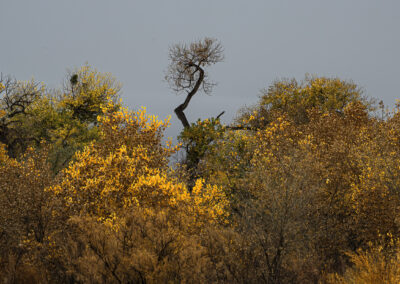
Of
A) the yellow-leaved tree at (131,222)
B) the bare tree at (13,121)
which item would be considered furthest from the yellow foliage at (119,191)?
the bare tree at (13,121)

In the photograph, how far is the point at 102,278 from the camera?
1097 centimetres

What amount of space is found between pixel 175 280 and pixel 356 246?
833 centimetres

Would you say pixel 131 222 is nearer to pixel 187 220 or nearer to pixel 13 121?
pixel 187 220

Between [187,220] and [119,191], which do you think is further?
[119,191]

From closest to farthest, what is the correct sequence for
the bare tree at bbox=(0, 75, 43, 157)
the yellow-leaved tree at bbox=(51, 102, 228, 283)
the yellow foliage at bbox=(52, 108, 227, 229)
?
the yellow-leaved tree at bbox=(51, 102, 228, 283) < the yellow foliage at bbox=(52, 108, 227, 229) < the bare tree at bbox=(0, 75, 43, 157)

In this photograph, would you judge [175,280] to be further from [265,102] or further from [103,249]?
[265,102]

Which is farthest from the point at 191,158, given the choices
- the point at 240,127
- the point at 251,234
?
the point at 251,234

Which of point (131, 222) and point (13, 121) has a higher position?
point (13, 121)

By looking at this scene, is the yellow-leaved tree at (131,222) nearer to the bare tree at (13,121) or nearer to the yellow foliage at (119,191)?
the yellow foliage at (119,191)

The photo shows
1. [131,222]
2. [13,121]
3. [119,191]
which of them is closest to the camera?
[131,222]

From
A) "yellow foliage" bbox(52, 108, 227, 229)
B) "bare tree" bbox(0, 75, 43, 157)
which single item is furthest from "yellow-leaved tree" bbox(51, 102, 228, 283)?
"bare tree" bbox(0, 75, 43, 157)

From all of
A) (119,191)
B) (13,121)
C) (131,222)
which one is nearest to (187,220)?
(131,222)

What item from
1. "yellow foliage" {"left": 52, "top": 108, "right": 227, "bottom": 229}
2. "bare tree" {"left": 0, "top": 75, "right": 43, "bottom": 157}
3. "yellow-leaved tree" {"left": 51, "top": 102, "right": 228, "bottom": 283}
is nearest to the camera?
"yellow-leaved tree" {"left": 51, "top": 102, "right": 228, "bottom": 283}

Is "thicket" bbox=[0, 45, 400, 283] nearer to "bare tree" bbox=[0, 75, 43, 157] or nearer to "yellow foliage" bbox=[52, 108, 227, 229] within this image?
"yellow foliage" bbox=[52, 108, 227, 229]
